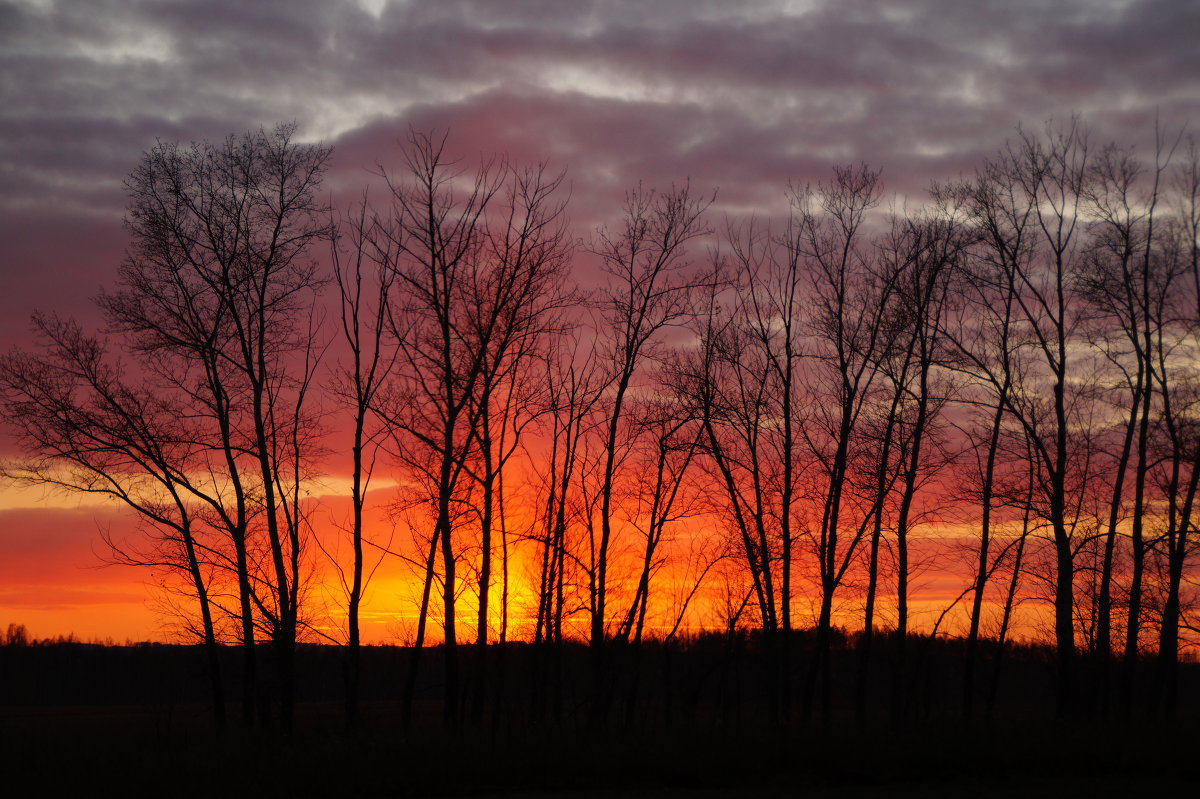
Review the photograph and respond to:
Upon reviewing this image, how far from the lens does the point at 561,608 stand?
33875 mm

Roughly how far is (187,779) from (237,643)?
52.7 ft

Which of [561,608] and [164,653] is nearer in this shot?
[561,608]

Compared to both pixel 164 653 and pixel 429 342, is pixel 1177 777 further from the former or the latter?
pixel 164 653

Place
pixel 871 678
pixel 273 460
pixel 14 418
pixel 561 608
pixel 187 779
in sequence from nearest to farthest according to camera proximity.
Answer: pixel 187 779 < pixel 14 418 < pixel 273 460 < pixel 561 608 < pixel 871 678

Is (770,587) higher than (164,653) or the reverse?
higher

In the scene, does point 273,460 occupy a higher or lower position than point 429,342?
lower

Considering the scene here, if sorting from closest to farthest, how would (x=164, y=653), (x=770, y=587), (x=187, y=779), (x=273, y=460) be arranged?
(x=187, y=779) < (x=273, y=460) < (x=770, y=587) < (x=164, y=653)

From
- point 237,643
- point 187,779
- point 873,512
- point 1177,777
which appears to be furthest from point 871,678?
point 187,779

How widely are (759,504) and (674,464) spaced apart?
334 cm

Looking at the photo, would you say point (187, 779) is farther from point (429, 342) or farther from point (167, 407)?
point (167, 407)

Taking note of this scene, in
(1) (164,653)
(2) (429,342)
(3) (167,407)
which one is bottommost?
(1) (164,653)

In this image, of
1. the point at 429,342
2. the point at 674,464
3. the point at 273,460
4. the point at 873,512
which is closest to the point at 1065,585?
the point at 873,512

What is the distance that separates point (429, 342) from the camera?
90.4ft

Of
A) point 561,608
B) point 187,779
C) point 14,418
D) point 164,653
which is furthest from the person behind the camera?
point 164,653
